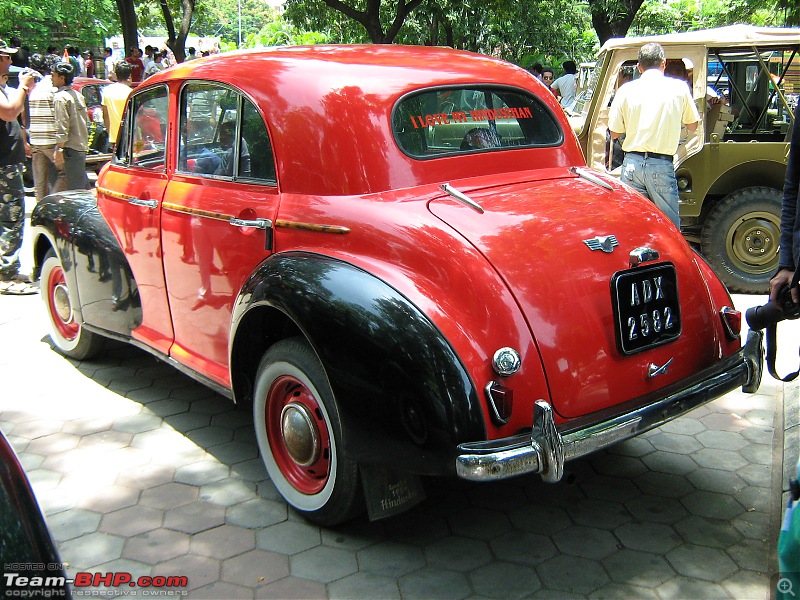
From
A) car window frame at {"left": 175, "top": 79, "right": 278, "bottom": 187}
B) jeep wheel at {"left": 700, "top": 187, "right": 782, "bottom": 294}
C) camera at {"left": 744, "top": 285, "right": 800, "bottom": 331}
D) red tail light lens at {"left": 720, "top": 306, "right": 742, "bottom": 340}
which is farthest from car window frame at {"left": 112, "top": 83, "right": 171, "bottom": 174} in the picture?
jeep wheel at {"left": 700, "top": 187, "right": 782, "bottom": 294}

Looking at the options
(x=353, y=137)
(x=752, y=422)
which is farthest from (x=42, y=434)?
(x=752, y=422)

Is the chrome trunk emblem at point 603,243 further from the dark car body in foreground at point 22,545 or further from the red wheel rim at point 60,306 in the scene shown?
the red wheel rim at point 60,306

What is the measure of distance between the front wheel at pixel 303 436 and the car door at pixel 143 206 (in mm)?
1057

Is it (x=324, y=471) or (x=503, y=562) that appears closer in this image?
(x=503, y=562)

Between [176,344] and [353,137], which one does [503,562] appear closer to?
[353,137]

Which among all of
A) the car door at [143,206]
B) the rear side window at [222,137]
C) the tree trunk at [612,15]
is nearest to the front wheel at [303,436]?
the rear side window at [222,137]

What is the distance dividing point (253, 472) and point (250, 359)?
0.65 metres

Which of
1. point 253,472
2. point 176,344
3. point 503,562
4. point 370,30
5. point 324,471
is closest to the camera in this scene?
point 503,562

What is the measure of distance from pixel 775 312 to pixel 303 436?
77.7 inches

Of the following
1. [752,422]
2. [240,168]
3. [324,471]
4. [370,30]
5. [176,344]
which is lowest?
[752,422]

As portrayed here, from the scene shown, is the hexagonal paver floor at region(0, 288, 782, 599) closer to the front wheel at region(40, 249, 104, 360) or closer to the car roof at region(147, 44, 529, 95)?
the front wheel at region(40, 249, 104, 360)

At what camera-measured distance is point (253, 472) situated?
3.99 metres

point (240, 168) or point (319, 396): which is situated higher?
point (240, 168)

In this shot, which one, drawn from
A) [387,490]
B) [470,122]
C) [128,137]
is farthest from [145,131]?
[387,490]
